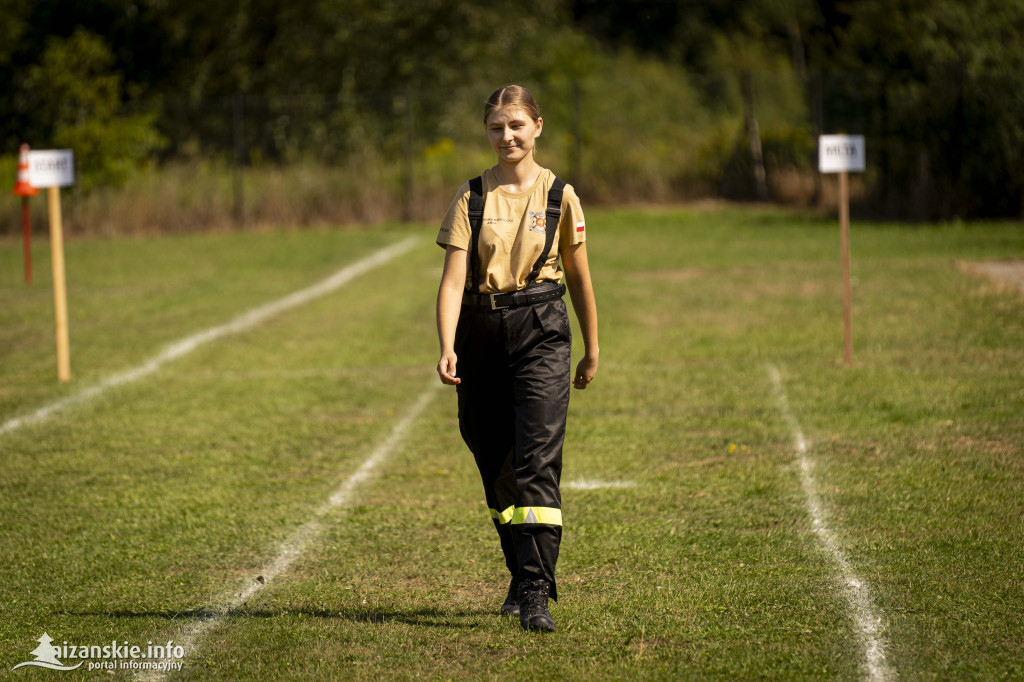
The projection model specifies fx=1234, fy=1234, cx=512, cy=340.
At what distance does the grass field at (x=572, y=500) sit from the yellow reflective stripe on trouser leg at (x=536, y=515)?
0.46m

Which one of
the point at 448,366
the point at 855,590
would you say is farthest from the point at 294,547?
the point at 855,590

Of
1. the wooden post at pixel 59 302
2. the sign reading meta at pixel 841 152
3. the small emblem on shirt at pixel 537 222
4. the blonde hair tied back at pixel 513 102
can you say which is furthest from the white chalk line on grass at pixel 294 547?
the sign reading meta at pixel 841 152

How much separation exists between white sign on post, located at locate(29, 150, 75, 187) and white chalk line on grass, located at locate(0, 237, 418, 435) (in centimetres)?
180

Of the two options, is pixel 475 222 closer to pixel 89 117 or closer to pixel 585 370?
pixel 585 370

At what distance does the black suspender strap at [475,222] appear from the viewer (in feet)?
15.1

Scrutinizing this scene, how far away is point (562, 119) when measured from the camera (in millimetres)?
36656

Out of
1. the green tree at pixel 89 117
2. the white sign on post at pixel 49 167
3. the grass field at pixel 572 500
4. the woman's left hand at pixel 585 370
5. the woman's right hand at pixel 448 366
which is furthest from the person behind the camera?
the green tree at pixel 89 117

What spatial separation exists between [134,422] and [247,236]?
56.8 feet

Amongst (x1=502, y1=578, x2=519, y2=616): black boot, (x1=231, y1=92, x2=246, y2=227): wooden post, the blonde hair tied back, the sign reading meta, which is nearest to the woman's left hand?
(x1=502, y1=578, x2=519, y2=616): black boot

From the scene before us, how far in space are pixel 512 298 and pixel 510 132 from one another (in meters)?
0.62

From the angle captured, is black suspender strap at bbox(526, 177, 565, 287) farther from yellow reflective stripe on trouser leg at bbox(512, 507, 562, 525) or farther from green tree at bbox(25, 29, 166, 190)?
green tree at bbox(25, 29, 166, 190)

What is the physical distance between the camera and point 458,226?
462 centimetres

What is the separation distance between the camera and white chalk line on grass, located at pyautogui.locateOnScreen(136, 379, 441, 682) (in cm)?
478

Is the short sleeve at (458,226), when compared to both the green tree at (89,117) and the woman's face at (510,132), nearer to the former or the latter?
the woman's face at (510,132)
